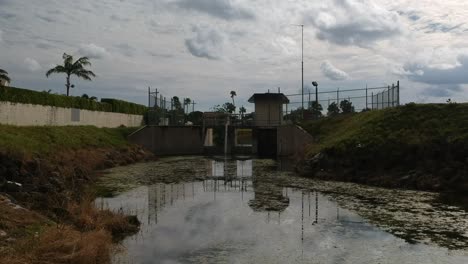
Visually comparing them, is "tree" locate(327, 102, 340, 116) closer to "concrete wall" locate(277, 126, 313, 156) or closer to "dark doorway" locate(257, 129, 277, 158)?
"concrete wall" locate(277, 126, 313, 156)

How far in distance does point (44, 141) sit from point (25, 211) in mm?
18619

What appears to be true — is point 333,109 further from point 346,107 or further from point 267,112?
point 267,112

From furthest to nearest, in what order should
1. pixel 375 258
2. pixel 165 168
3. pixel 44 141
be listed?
1. pixel 165 168
2. pixel 44 141
3. pixel 375 258

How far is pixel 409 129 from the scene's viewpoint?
2555 centimetres

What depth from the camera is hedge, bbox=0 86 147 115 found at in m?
29.2

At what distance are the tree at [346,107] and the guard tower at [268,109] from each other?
20.6ft

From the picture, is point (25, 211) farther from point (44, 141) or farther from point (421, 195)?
point (44, 141)

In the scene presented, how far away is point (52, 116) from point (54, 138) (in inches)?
225

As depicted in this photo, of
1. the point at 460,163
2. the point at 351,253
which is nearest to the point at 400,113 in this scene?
the point at 460,163

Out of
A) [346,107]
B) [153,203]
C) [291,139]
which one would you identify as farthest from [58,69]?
[153,203]

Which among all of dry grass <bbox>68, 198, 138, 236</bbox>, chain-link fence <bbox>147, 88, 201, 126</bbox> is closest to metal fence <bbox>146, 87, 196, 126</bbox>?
chain-link fence <bbox>147, 88, 201, 126</bbox>

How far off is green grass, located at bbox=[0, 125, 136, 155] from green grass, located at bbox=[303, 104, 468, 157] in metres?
16.6

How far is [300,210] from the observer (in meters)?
16.0

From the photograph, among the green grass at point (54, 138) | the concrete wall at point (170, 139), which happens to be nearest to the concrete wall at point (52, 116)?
the green grass at point (54, 138)
